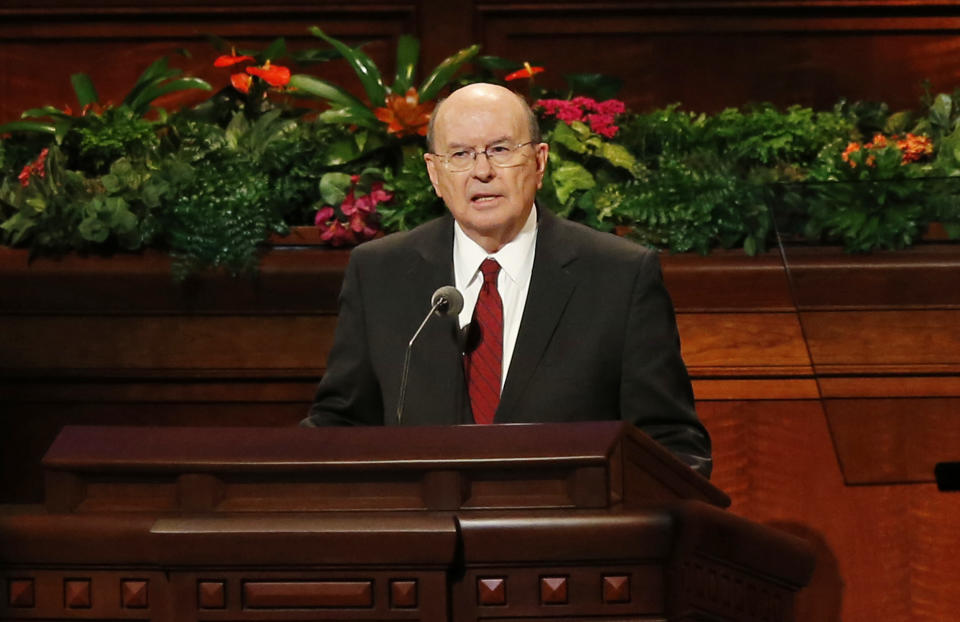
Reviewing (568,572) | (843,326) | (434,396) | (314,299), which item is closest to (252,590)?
(568,572)

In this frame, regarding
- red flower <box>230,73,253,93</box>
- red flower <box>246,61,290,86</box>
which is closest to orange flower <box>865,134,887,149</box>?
red flower <box>246,61,290,86</box>

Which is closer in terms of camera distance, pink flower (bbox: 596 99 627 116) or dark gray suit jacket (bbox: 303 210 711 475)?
dark gray suit jacket (bbox: 303 210 711 475)

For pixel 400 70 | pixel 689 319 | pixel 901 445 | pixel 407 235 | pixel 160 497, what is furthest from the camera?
pixel 400 70

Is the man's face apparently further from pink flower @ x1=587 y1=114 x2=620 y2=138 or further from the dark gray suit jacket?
pink flower @ x1=587 y1=114 x2=620 y2=138

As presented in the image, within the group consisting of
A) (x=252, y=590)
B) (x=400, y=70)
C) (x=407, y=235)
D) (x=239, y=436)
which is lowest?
(x=252, y=590)

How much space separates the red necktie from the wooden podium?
0.83 meters

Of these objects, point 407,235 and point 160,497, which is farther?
point 407,235

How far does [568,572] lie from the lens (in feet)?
6.52

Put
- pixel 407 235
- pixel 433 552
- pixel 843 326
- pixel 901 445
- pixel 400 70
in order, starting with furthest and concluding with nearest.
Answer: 1. pixel 400 70
2. pixel 407 235
3. pixel 843 326
4. pixel 901 445
5. pixel 433 552

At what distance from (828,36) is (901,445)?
3.42 metres

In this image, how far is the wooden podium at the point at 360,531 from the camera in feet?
6.50

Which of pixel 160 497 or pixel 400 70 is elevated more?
pixel 400 70

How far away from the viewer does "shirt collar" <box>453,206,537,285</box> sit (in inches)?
124

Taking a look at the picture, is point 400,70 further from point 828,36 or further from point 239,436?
point 239,436
